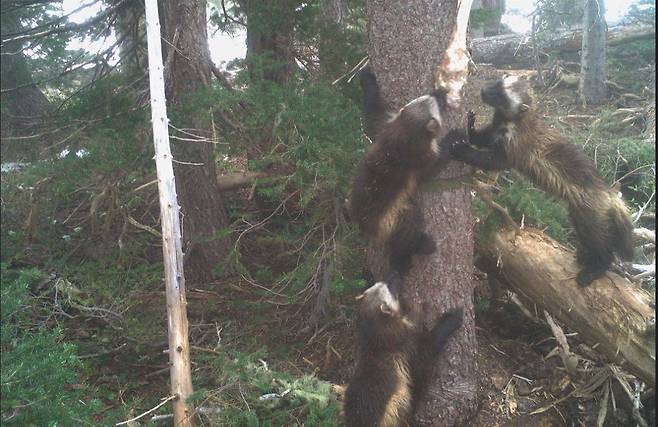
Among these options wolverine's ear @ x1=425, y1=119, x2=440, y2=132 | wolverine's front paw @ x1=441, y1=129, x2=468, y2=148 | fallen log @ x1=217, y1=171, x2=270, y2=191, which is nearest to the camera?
wolverine's ear @ x1=425, y1=119, x2=440, y2=132

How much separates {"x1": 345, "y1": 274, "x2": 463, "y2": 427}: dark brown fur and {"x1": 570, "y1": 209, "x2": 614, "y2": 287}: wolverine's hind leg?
144 cm

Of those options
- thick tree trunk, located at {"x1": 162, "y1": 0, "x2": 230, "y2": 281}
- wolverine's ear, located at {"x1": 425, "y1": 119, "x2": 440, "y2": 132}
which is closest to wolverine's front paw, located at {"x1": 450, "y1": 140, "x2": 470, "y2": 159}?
wolverine's ear, located at {"x1": 425, "y1": 119, "x2": 440, "y2": 132}

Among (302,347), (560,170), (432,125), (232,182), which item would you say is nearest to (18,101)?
(232,182)

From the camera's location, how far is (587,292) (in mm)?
5320

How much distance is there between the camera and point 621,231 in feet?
18.3

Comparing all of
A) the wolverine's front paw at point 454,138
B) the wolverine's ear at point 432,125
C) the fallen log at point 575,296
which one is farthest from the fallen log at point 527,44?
the wolverine's ear at point 432,125

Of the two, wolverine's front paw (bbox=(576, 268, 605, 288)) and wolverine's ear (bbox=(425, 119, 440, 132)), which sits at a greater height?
wolverine's ear (bbox=(425, 119, 440, 132))

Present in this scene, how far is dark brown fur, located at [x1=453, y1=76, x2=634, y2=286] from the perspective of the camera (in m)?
5.47

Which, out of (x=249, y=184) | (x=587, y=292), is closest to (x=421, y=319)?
(x=587, y=292)

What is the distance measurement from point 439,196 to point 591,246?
5.80 ft

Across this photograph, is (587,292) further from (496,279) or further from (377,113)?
(377,113)

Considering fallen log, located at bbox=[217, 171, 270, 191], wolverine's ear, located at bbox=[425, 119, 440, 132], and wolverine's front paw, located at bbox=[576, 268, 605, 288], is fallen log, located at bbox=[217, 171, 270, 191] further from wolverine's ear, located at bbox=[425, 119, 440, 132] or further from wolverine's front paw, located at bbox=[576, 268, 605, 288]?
wolverine's front paw, located at bbox=[576, 268, 605, 288]

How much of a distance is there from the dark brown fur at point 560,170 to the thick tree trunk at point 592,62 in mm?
6426

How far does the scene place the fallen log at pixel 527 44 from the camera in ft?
41.9
